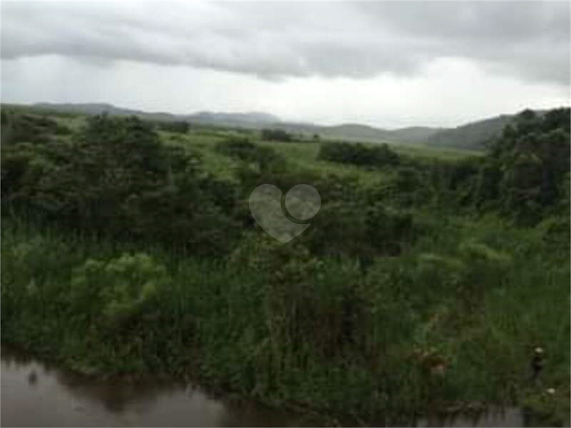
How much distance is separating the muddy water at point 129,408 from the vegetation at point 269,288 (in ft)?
0.85

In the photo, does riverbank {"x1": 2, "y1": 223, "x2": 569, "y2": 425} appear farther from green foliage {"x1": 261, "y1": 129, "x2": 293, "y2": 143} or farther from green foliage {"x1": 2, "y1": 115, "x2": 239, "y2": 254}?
green foliage {"x1": 261, "y1": 129, "x2": 293, "y2": 143}

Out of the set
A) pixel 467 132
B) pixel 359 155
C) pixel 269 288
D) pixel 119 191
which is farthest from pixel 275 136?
pixel 467 132

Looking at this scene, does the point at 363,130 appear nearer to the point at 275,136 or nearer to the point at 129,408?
the point at 275,136

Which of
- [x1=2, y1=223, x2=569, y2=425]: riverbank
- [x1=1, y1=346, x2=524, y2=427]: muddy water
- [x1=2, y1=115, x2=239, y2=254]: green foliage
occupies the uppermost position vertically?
[x1=2, y1=115, x2=239, y2=254]: green foliage

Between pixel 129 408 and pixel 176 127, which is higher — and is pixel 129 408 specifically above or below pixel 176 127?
below

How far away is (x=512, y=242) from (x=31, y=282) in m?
11.1

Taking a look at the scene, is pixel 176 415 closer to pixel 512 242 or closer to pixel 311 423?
pixel 311 423

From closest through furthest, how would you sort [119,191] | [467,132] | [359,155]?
[119,191] → [359,155] → [467,132]

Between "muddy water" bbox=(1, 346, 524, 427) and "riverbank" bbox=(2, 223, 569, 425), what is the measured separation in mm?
218

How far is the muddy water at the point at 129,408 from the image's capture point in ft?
34.9

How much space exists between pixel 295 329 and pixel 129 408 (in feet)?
8.10

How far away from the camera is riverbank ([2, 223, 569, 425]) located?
10.9 m

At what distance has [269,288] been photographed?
1170 cm

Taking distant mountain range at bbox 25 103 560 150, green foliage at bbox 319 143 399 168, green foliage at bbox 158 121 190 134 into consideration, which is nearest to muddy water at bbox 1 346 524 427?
green foliage at bbox 319 143 399 168
